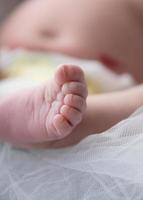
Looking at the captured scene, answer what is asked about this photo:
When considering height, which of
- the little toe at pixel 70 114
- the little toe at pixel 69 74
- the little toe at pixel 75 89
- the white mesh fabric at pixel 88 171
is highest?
the little toe at pixel 69 74

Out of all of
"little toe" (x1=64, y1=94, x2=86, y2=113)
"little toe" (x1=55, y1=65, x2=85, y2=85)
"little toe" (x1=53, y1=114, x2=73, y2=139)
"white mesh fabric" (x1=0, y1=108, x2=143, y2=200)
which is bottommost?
"white mesh fabric" (x1=0, y1=108, x2=143, y2=200)

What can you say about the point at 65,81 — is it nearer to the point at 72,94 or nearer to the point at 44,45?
the point at 72,94

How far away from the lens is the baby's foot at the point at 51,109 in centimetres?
57

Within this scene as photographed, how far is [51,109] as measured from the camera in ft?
1.95

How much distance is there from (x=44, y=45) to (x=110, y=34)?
0.14 metres

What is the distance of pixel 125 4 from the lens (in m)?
1.04

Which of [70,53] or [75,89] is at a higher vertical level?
[75,89]

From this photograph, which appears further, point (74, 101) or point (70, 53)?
point (70, 53)

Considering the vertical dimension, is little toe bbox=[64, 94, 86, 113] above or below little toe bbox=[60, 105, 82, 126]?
above

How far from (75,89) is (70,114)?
1.4 inches

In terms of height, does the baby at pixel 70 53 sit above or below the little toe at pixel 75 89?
below

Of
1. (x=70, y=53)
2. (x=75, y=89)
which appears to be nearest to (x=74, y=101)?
(x=75, y=89)

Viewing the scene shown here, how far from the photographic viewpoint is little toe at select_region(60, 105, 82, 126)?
57cm

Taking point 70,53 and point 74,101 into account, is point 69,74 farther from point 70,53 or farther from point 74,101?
point 70,53
